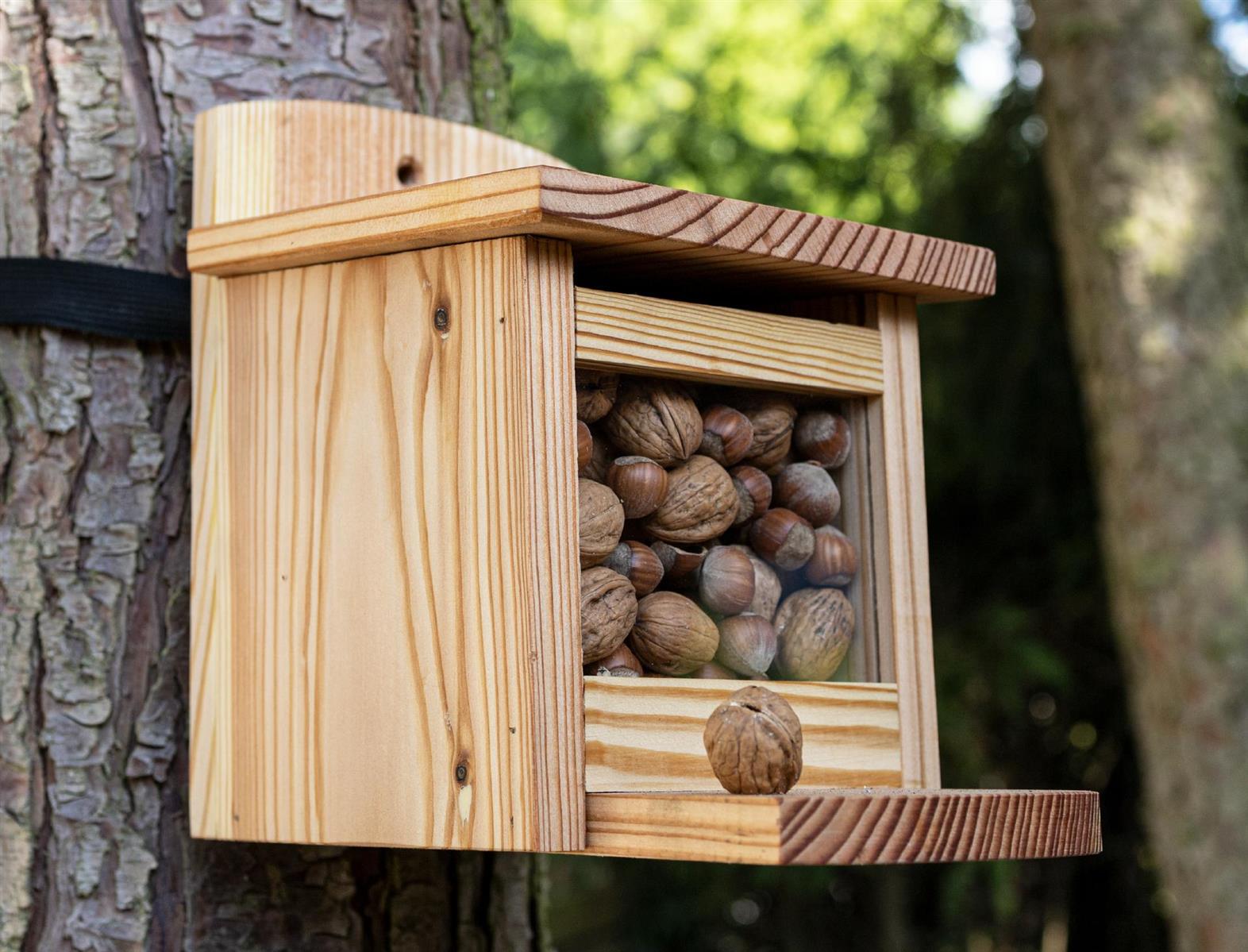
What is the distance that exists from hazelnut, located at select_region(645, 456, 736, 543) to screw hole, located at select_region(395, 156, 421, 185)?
0.44 m

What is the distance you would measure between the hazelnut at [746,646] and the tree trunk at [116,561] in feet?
1.36

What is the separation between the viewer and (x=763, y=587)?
3.93 ft

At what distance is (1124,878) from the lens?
16.6 feet

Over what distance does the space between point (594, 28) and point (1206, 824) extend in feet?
18.7

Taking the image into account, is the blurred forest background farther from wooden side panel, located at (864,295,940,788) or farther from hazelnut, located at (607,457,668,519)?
hazelnut, located at (607,457,668,519)

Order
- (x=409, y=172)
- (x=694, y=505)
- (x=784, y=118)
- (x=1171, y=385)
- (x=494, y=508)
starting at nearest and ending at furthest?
(x=494, y=508) < (x=694, y=505) < (x=409, y=172) < (x=1171, y=385) < (x=784, y=118)

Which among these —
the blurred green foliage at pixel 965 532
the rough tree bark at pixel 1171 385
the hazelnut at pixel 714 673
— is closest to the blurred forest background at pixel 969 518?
the blurred green foliage at pixel 965 532

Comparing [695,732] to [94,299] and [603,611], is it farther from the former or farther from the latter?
[94,299]

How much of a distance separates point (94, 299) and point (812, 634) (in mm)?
682

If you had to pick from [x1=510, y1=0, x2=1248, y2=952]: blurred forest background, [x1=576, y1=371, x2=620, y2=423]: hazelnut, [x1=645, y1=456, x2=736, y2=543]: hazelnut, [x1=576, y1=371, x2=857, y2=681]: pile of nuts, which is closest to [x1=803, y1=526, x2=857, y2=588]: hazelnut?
[x1=576, y1=371, x2=857, y2=681]: pile of nuts

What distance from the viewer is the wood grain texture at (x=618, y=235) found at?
3.36 ft

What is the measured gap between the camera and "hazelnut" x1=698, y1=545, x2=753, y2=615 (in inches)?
45.8

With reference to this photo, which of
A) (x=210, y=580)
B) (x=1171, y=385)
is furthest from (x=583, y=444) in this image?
(x=1171, y=385)

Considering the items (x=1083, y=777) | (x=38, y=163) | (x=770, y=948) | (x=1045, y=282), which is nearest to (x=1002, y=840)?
(x=38, y=163)
